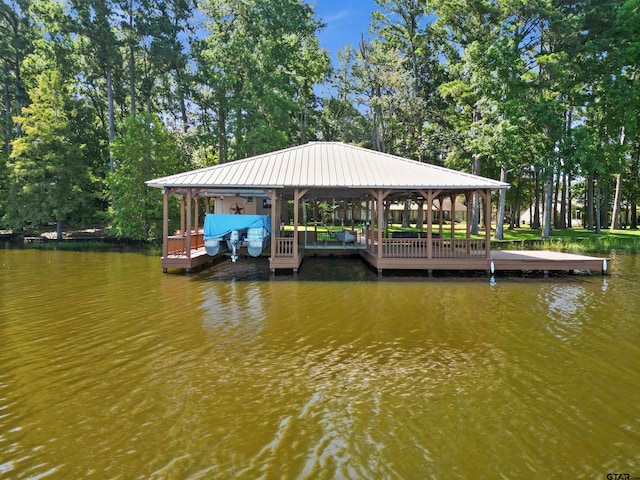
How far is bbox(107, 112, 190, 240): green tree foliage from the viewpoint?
2655 centimetres

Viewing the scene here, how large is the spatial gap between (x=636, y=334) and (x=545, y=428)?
17.4 ft

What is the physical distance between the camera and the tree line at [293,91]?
25922 mm

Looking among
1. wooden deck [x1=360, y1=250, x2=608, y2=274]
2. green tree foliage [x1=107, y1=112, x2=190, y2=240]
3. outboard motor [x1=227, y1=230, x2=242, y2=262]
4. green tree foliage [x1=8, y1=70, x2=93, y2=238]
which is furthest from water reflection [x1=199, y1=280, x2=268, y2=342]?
green tree foliage [x1=8, y1=70, x2=93, y2=238]

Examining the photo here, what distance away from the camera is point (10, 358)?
6.69m

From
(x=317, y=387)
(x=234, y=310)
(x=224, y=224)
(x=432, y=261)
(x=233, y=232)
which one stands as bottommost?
(x=317, y=387)

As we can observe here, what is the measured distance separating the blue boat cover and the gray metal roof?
1388 millimetres

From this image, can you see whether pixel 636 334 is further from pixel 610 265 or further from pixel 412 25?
pixel 412 25

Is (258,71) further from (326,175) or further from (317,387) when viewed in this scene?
(317,387)

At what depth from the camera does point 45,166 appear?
92.7 ft

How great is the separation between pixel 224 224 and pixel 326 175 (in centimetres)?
454

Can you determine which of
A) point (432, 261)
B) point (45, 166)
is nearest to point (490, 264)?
point (432, 261)

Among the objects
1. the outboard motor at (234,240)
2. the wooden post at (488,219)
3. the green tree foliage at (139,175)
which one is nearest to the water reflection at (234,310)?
the outboard motor at (234,240)

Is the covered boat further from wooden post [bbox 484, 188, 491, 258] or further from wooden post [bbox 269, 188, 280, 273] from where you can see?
wooden post [bbox 484, 188, 491, 258]

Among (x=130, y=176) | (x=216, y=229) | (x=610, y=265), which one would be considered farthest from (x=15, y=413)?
(x=130, y=176)
